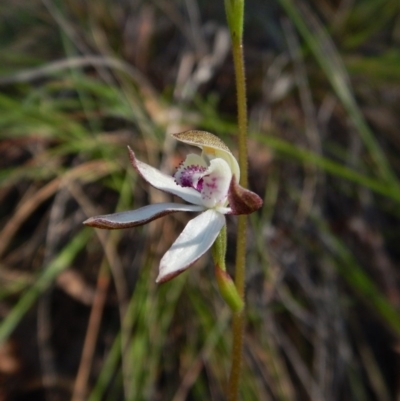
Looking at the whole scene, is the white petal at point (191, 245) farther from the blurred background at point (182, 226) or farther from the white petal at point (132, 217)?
the blurred background at point (182, 226)

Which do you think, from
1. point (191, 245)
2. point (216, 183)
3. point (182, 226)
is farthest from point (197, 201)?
point (182, 226)

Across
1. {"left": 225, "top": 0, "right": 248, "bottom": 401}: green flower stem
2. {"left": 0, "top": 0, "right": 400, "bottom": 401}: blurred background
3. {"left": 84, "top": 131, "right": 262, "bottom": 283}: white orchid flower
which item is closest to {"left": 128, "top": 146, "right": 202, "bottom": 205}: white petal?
{"left": 84, "top": 131, "right": 262, "bottom": 283}: white orchid flower

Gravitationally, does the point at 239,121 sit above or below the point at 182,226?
above

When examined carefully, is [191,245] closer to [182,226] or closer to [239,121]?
[239,121]

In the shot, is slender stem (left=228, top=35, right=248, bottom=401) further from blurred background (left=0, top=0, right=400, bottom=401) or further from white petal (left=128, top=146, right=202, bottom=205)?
blurred background (left=0, top=0, right=400, bottom=401)

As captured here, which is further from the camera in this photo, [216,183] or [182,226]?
[182,226]

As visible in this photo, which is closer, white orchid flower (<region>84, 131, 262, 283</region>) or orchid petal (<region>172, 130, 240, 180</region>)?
white orchid flower (<region>84, 131, 262, 283</region>)
